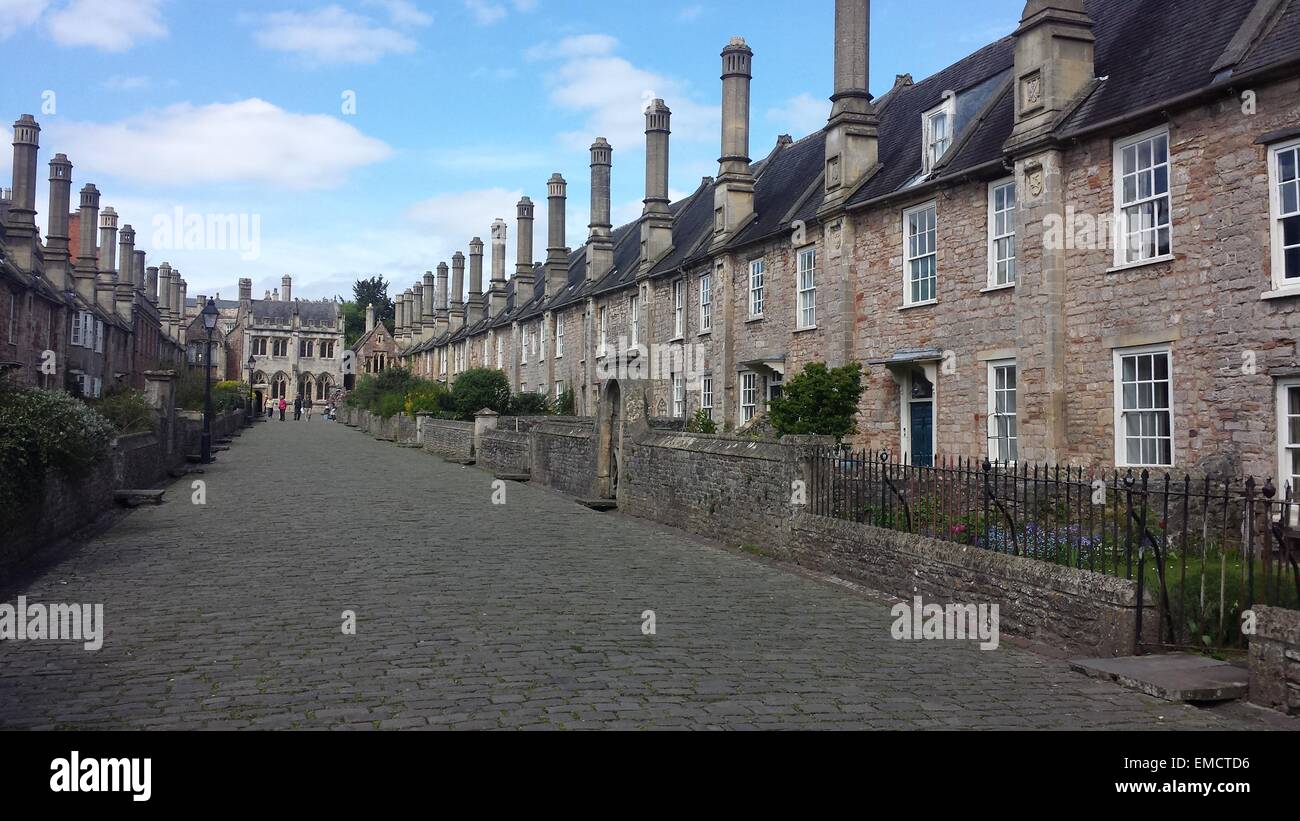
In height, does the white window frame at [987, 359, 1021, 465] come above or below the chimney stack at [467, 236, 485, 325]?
below

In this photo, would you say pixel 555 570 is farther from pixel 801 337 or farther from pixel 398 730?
pixel 801 337

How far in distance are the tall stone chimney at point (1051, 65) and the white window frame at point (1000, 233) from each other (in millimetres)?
1015

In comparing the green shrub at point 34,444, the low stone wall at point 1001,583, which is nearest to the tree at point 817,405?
the low stone wall at point 1001,583

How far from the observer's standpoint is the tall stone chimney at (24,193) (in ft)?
113

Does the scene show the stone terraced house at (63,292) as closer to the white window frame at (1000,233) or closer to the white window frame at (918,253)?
the white window frame at (918,253)

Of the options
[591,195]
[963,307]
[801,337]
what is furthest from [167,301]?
[963,307]

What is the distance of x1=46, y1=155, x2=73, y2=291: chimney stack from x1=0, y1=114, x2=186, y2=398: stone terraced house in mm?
38

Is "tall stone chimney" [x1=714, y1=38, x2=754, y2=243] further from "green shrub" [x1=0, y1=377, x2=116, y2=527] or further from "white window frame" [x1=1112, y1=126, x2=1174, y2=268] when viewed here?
"green shrub" [x1=0, y1=377, x2=116, y2=527]

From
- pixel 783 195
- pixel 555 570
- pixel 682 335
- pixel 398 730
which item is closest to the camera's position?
pixel 398 730

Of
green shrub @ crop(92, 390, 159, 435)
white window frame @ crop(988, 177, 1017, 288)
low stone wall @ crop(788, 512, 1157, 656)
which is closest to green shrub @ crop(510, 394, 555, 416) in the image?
green shrub @ crop(92, 390, 159, 435)

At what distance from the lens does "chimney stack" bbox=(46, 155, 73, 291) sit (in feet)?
124

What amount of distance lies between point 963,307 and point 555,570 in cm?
1029

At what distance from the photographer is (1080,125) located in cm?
1507

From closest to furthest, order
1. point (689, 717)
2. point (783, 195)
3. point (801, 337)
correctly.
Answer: point (689, 717) < point (801, 337) < point (783, 195)
